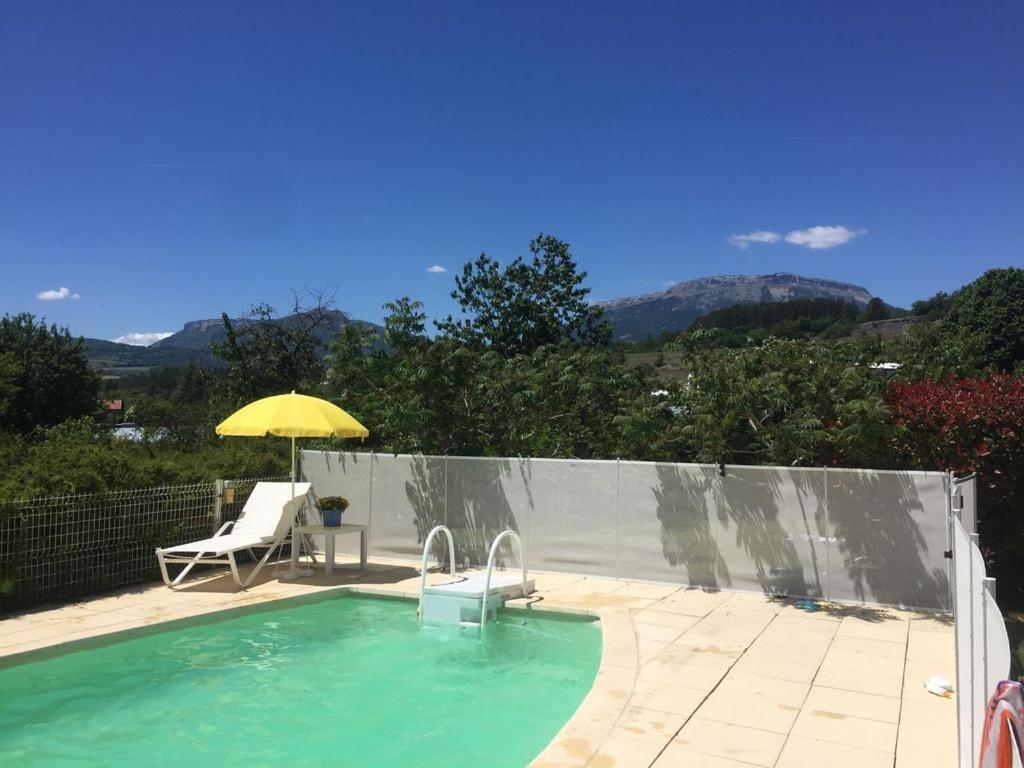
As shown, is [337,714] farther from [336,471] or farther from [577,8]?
[577,8]

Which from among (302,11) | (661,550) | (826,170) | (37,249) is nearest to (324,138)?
(302,11)

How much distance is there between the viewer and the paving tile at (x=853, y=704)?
5246mm

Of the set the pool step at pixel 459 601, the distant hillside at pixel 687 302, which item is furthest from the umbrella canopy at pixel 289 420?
the distant hillside at pixel 687 302

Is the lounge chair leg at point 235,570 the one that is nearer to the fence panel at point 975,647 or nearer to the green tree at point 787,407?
the green tree at point 787,407

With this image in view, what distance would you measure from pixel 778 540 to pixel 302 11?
1118 centimetres

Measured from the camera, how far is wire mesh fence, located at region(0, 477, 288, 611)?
779cm

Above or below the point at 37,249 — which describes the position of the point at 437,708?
below

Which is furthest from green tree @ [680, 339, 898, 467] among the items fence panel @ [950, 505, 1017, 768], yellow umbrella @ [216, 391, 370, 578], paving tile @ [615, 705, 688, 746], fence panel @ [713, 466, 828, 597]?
yellow umbrella @ [216, 391, 370, 578]

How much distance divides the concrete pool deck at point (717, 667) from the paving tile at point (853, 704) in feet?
0.05

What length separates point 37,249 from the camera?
1086 inches

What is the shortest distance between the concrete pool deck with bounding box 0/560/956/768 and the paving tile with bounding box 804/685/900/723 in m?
0.01

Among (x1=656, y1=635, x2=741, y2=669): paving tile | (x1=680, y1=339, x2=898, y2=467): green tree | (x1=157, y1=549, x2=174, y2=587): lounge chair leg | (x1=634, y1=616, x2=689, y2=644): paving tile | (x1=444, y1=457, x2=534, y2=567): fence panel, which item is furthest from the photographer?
(x1=444, y1=457, x2=534, y2=567): fence panel

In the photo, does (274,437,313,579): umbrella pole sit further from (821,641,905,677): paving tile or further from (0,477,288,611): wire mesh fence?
(821,641,905,677): paving tile

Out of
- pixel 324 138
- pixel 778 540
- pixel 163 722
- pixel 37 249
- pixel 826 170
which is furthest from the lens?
pixel 37 249
